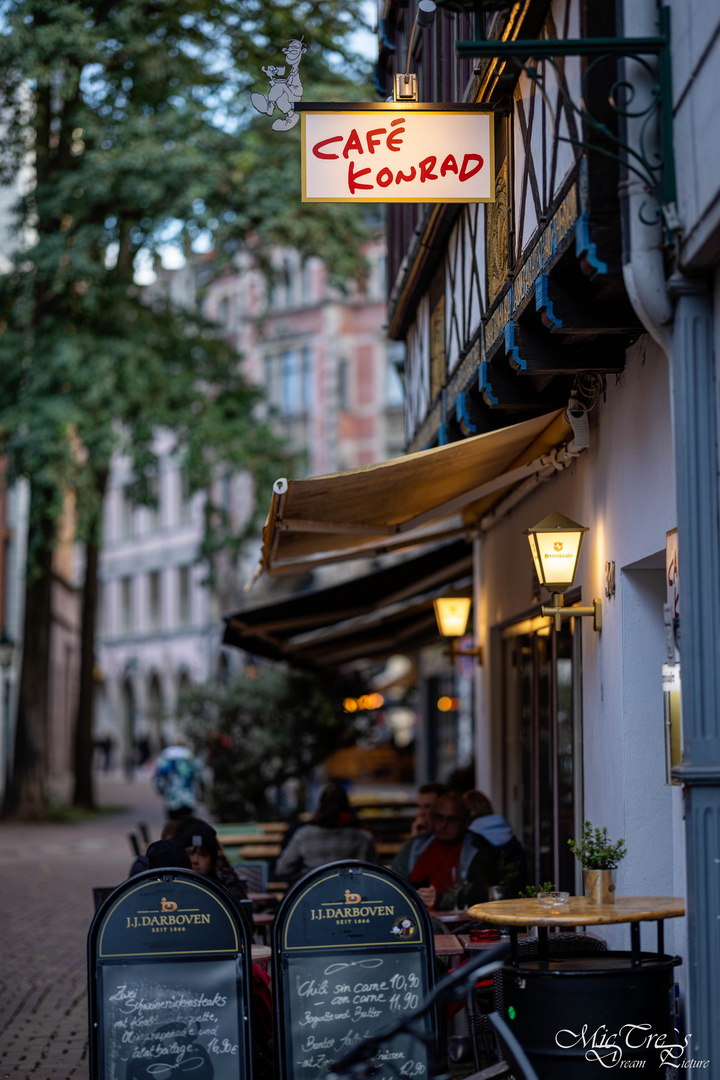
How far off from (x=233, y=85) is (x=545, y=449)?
14630mm

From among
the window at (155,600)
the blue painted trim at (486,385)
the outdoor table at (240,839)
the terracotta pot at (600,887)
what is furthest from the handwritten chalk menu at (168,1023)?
the window at (155,600)

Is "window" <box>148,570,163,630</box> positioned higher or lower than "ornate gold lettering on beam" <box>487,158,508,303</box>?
higher

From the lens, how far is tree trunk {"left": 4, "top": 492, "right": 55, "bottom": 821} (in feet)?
79.7

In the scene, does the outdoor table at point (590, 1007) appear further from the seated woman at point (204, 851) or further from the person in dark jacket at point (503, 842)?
the person in dark jacket at point (503, 842)

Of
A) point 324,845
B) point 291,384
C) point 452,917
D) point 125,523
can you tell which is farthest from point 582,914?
point 125,523

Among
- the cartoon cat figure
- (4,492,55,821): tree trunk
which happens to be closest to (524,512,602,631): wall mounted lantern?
the cartoon cat figure

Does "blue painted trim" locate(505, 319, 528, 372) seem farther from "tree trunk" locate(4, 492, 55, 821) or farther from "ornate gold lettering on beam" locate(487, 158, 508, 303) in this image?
"tree trunk" locate(4, 492, 55, 821)

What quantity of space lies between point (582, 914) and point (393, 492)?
366 cm

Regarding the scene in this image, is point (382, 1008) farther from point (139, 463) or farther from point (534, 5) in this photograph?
point (139, 463)

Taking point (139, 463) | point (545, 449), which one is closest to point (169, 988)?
point (545, 449)

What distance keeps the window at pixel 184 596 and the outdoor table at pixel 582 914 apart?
5121 cm

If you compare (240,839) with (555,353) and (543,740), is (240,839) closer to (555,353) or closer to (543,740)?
(543,740)

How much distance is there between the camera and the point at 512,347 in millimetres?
6664

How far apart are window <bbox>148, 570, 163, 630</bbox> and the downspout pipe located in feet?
180
